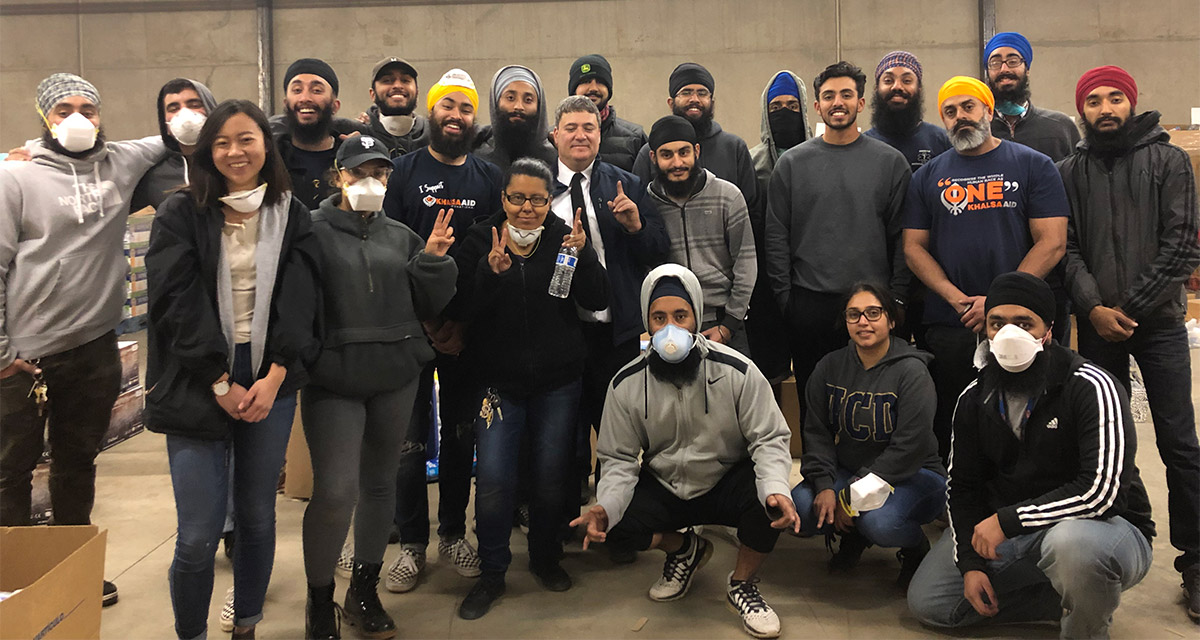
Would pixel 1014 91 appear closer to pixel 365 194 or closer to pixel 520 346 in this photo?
pixel 520 346

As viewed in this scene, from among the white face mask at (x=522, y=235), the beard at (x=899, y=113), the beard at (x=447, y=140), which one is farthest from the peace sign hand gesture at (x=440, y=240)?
the beard at (x=899, y=113)

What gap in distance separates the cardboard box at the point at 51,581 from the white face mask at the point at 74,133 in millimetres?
1257

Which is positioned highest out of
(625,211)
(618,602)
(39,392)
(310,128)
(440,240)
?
(310,128)

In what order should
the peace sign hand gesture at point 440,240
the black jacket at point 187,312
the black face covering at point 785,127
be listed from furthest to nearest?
the black face covering at point 785,127
the peace sign hand gesture at point 440,240
the black jacket at point 187,312

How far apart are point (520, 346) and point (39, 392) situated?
1660 mm

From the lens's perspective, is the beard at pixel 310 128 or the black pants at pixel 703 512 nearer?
the black pants at pixel 703 512

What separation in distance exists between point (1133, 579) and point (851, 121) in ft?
6.25

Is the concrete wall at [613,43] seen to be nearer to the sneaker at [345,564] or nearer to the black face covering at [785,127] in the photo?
the black face covering at [785,127]

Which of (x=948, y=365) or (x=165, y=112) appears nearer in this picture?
(x=165, y=112)

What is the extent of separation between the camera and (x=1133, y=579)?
8.28 ft

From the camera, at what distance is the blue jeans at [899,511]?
9.78ft

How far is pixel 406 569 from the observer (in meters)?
3.23

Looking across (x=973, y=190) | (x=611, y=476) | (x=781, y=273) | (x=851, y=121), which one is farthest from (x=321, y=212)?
(x=973, y=190)

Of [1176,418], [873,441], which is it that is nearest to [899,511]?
[873,441]
